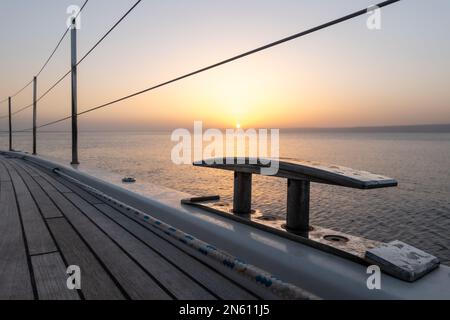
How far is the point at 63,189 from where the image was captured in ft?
16.4

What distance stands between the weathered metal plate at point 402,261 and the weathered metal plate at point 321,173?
367 millimetres

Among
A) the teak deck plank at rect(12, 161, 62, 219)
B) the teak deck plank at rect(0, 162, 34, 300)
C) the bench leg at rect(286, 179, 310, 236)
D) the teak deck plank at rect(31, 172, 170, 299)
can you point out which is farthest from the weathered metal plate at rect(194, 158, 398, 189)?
the teak deck plank at rect(12, 161, 62, 219)

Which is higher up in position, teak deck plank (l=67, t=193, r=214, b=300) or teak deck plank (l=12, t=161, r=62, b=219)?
teak deck plank (l=12, t=161, r=62, b=219)

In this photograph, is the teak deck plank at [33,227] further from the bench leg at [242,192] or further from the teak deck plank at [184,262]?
the bench leg at [242,192]

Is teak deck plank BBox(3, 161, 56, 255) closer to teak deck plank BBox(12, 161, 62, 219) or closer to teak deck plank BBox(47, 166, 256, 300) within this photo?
teak deck plank BBox(12, 161, 62, 219)

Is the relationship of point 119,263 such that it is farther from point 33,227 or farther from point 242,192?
point 33,227

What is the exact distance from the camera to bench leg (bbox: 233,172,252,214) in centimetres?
270

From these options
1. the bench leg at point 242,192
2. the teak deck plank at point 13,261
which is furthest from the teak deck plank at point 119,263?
the bench leg at point 242,192

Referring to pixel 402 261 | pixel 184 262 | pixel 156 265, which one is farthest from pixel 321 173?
pixel 156 265

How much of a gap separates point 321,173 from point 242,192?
2.93 feet

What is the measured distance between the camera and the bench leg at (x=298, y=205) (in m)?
2.23

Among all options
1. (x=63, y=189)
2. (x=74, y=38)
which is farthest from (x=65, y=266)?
(x=74, y=38)
